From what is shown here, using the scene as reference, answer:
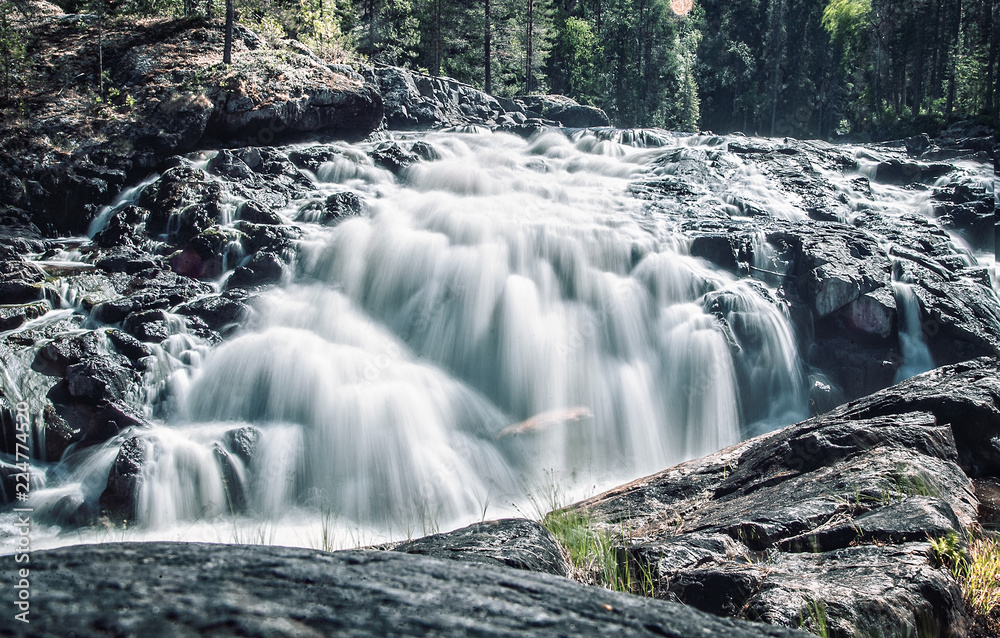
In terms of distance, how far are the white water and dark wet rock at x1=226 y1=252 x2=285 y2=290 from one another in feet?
1.53

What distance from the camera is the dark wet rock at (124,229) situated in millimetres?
13445

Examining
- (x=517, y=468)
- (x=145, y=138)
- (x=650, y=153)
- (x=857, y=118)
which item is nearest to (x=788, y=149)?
(x=650, y=153)

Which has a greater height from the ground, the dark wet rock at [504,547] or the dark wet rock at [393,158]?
the dark wet rock at [393,158]

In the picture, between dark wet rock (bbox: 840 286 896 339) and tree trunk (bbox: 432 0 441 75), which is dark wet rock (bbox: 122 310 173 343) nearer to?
dark wet rock (bbox: 840 286 896 339)

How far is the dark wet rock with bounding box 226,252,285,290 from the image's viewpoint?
12257mm

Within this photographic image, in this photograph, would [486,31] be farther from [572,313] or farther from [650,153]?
[572,313]

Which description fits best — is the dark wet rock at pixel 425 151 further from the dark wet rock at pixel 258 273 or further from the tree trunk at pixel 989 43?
the tree trunk at pixel 989 43

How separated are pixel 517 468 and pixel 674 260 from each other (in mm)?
5812

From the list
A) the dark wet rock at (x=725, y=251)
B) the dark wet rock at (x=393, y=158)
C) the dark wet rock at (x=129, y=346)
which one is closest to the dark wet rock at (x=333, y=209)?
the dark wet rock at (x=393, y=158)

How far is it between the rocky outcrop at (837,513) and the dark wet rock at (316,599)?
5.05 feet

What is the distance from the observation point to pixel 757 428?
10398 millimetres

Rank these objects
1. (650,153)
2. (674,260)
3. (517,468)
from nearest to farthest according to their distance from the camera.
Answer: (517,468)
(674,260)
(650,153)

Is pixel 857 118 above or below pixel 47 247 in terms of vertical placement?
above

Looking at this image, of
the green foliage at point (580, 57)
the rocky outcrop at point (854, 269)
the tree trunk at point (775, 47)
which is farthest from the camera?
the tree trunk at point (775, 47)
